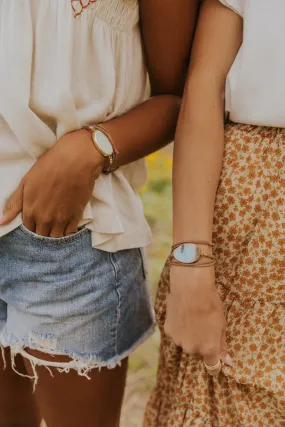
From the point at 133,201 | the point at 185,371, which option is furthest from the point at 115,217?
the point at 185,371

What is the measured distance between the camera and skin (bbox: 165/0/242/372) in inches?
47.5

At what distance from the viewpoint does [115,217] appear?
50.7 inches

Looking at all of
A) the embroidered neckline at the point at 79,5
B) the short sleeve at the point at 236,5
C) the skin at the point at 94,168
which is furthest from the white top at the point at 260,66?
the embroidered neckline at the point at 79,5

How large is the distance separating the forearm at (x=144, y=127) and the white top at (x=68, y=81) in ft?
0.12

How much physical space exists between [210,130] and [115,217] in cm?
26

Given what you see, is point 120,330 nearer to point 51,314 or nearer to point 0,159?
point 51,314

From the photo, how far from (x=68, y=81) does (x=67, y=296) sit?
0.43 metres

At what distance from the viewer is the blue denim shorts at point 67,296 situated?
127 centimetres

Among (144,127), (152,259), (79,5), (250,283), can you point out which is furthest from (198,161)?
(152,259)

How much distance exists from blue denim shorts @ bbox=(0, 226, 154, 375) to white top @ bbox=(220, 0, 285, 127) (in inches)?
16.1

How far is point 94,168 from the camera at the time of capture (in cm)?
124

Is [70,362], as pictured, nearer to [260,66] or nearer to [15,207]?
[15,207]

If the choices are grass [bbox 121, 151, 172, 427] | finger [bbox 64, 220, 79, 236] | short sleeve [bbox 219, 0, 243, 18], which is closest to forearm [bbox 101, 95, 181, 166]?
finger [bbox 64, 220, 79, 236]

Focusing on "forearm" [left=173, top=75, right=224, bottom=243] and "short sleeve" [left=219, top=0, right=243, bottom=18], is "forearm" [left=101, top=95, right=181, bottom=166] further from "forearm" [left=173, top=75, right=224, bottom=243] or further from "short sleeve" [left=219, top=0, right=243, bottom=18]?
"short sleeve" [left=219, top=0, right=243, bottom=18]
